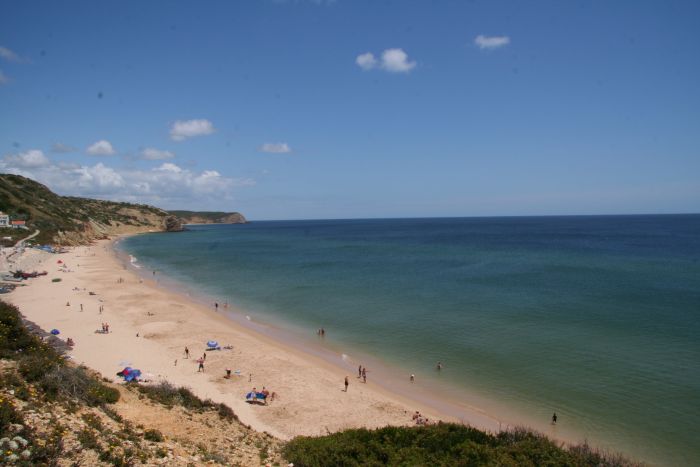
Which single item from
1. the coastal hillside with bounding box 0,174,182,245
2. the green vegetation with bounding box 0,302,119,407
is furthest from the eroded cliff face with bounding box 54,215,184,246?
the green vegetation with bounding box 0,302,119,407

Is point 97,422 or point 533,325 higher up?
point 97,422

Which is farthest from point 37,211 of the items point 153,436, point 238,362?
point 153,436

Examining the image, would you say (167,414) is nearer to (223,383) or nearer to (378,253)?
(223,383)

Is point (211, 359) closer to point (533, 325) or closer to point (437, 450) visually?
point (437, 450)

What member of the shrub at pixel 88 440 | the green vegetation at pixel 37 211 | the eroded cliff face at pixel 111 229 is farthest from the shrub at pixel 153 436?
the eroded cliff face at pixel 111 229

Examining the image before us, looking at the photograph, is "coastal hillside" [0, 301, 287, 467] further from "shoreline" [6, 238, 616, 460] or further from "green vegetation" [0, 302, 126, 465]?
"shoreline" [6, 238, 616, 460]

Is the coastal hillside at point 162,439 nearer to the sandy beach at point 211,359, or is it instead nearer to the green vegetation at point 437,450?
the green vegetation at point 437,450

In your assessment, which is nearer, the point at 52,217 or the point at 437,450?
the point at 437,450
